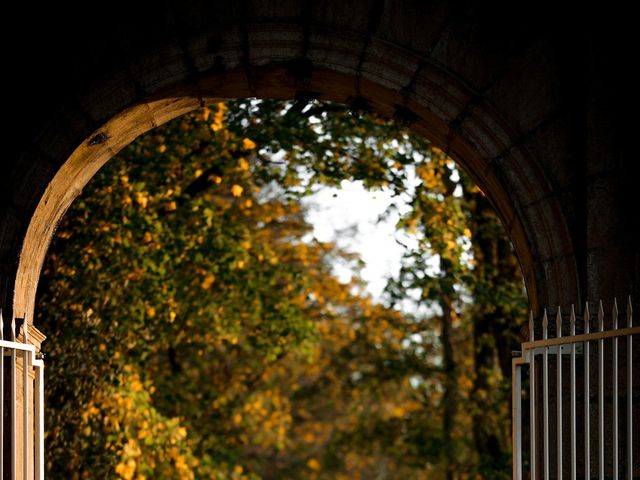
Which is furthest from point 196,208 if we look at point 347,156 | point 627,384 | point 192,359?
point 627,384

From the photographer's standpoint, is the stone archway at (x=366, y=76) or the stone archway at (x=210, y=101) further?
the stone archway at (x=210, y=101)

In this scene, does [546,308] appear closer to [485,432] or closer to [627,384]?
[627,384]

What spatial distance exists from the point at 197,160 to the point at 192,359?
14.7 feet

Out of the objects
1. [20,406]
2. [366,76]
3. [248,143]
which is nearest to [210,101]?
Result: [366,76]

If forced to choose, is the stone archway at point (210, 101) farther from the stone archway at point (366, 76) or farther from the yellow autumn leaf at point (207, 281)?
the yellow autumn leaf at point (207, 281)

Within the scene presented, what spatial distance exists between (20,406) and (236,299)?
6.58m

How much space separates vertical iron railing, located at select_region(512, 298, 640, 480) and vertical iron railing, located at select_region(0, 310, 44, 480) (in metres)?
2.34

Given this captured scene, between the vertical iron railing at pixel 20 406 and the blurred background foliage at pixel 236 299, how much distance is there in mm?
2432

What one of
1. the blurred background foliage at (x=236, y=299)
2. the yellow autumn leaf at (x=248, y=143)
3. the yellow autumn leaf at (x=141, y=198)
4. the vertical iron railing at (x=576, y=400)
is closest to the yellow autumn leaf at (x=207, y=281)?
the blurred background foliage at (x=236, y=299)

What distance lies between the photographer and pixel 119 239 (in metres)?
9.48

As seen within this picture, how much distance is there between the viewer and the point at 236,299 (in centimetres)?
1168

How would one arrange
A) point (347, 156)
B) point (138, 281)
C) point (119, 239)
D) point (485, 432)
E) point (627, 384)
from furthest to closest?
point (485, 432) → point (347, 156) → point (138, 281) → point (119, 239) → point (627, 384)

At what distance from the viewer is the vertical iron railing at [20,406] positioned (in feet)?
15.9

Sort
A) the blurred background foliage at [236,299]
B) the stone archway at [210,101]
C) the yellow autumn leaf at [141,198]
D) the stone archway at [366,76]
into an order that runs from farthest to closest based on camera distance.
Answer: the blurred background foliage at [236,299], the yellow autumn leaf at [141,198], the stone archway at [210,101], the stone archway at [366,76]
